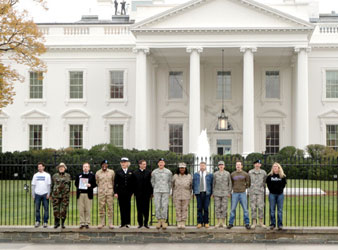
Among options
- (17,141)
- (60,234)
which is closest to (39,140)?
(17,141)

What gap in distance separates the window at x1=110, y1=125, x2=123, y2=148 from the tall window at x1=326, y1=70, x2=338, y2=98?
15405mm

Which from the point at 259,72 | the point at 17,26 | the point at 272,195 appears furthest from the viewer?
the point at 259,72

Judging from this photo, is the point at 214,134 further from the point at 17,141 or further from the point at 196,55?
the point at 17,141

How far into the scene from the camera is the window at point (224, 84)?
140 ft

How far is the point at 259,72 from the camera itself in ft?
139

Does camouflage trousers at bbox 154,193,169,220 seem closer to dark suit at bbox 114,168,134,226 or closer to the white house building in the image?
dark suit at bbox 114,168,134,226

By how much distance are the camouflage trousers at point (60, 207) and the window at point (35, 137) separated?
28433 millimetres

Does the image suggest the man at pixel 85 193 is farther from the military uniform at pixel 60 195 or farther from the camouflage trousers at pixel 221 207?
the camouflage trousers at pixel 221 207

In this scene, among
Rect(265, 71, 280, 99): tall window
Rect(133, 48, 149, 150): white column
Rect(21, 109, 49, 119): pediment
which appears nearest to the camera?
Rect(133, 48, 149, 150): white column

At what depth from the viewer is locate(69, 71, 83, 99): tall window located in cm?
4238

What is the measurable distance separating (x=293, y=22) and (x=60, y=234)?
26.1m

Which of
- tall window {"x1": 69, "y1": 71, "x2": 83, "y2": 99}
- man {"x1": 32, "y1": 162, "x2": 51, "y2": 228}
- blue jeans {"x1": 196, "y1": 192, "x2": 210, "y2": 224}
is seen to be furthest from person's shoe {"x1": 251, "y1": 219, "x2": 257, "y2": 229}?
tall window {"x1": 69, "y1": 71, "x2": 83, "y2": 99}

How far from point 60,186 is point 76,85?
28148 millimetres

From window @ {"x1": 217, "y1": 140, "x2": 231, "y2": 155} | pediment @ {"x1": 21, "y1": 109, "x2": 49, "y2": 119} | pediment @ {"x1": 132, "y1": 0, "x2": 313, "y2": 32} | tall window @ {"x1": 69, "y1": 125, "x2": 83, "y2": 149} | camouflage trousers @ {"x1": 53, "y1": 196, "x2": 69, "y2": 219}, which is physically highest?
pediment @ {"x1": 132, "y1": 0, "x2": 313, "y2": 32}
